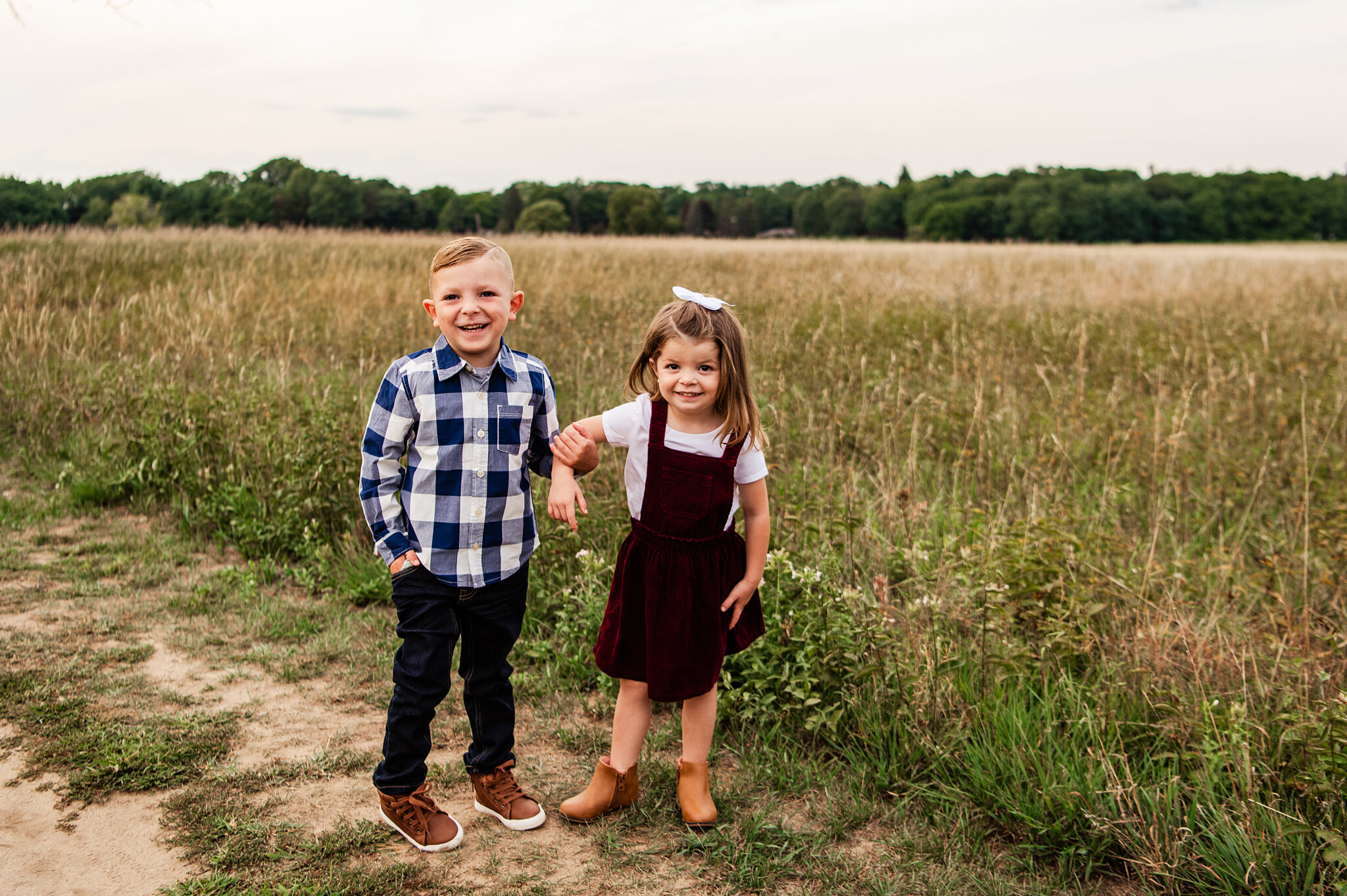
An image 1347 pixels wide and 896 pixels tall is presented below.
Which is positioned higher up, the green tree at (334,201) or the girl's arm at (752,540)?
the green tree at (334,201)

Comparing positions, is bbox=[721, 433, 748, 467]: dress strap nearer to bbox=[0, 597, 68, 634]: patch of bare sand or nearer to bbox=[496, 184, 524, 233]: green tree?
bbox=[0, 597, 68, 634]: patch of bare sand

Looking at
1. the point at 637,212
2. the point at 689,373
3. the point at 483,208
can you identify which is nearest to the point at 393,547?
the point at 689,373

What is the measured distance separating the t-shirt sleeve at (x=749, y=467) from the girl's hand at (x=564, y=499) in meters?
0.42

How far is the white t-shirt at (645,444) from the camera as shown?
221 cm

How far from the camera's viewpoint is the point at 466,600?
7.43 ft

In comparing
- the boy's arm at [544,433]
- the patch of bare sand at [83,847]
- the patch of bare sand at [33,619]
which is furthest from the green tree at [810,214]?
the patch of bare sand at [83,847]

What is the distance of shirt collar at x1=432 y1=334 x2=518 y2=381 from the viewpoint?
7.20 feet

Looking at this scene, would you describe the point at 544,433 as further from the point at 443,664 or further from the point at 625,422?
the point at 443,664

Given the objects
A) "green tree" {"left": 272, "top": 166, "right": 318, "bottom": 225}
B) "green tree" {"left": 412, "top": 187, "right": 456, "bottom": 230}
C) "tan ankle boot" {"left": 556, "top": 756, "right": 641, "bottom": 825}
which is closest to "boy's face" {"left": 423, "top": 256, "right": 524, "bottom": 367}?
"tan ankle boot" {"left": 556, "top": 756, "right": 641, "bottom": 825}

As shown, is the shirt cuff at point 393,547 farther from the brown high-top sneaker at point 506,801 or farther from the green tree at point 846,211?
the green tree at point 846,211

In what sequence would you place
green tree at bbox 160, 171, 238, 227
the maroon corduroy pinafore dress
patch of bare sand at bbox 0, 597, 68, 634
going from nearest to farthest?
the maroon corduroy pinafore dress < patch of bare sand at bbox 0, 597, 68, 634 < green tree at bbox 160, 171, 238, 227

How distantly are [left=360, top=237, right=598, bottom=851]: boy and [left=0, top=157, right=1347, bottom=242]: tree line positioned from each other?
1773 centimetres

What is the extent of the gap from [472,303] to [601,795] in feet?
4.75

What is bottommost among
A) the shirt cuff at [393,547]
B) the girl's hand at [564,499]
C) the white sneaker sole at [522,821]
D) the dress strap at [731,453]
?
the white sneaker sole at [522,821]
